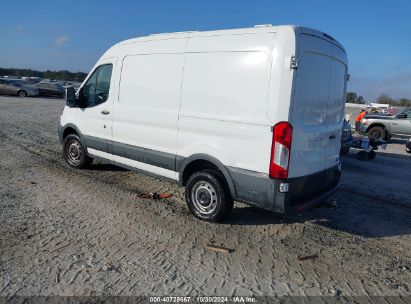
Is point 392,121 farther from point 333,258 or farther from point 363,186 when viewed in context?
point 333,258

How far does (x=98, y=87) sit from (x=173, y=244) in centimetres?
363

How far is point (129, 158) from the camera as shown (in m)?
6.30

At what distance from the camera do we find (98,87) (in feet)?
22.4

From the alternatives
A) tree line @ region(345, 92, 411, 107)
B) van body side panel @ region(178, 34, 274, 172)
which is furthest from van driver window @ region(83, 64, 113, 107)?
tree line @ region(345, 92, 411, 107)

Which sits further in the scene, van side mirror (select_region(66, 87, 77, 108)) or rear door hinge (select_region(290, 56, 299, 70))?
van side mirror (select_region(66, 87, 77, 108))

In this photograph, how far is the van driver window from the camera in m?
6.60

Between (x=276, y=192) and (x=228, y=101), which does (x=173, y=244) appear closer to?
(x=276, y=192)

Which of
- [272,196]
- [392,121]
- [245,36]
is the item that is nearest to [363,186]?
[272,196]

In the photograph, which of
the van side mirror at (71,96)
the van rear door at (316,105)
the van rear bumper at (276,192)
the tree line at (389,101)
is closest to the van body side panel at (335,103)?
the van rear door at (316,105)

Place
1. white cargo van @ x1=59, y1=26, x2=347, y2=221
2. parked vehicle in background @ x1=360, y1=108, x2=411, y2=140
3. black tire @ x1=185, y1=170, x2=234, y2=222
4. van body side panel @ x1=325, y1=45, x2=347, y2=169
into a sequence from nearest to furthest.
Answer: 1. white cargo van @ x1=59, y1=26, x2=347, y2=221
2. black tire @ x1=185, y1=170, x2=234, y2=222
3. van body side panel @ x1=325, y1=45, x2=347, y2=169
4. parked vehicle in background @ x1=360, y1=108, x2=411, y2=140

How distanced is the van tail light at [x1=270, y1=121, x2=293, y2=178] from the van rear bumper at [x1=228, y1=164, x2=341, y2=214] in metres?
0.11

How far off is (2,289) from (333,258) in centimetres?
342

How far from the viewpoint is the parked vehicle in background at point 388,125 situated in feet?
55.6

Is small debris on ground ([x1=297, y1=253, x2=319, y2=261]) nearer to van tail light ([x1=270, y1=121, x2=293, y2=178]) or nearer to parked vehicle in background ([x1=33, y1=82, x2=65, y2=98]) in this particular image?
van tail light ([x1=270, y1=121, x2=293, y2=178])
